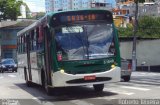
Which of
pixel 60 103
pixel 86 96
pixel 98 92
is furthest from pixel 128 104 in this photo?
pixel 98 92

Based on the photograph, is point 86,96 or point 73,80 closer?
point 73,80

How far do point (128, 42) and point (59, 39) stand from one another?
38026 mm

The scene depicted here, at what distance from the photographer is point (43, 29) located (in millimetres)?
16375

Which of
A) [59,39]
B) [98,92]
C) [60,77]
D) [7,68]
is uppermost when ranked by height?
[59,39]

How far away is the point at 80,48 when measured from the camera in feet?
50.0

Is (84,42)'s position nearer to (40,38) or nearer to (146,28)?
(40,38)

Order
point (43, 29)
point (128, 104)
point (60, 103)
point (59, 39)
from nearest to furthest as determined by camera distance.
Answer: point (128, 104)
point (60, 103)
point (59, 39)
point (43, 29)

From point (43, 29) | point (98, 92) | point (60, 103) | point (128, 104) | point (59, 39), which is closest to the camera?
point (128, 104)

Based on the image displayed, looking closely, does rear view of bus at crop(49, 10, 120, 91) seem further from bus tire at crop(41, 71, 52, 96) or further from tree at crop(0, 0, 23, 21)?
tree at crop(0, 0, 23, 21)

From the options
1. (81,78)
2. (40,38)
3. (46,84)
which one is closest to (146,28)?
(40,38)

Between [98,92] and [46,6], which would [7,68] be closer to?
[46,6]

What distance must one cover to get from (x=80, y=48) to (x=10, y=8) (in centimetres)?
5906

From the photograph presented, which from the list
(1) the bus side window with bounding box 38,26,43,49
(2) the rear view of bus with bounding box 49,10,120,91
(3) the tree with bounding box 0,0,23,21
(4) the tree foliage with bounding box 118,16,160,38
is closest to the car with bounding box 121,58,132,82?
(1) the bus side window with bounding box 38,26,43,49

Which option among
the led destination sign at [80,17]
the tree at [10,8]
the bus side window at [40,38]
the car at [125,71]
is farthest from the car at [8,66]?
the led destination sign at [80,17]
